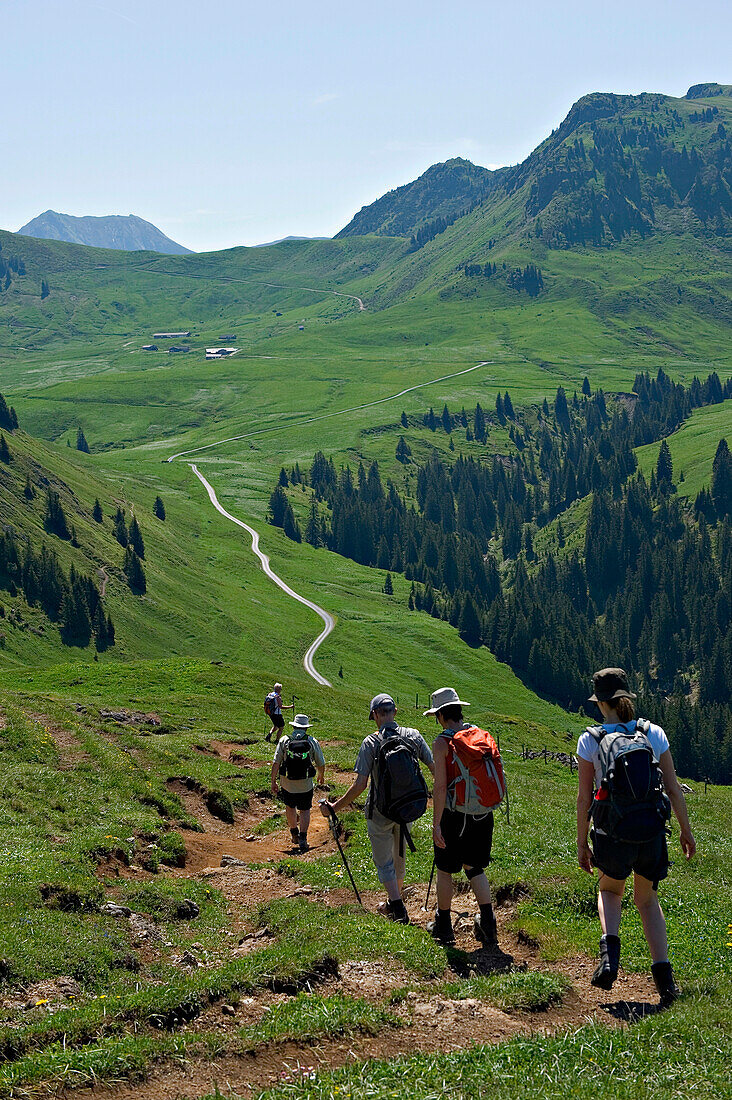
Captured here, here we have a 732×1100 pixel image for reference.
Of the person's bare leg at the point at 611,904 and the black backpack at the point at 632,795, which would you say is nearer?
the black backpack at the point at 632,795

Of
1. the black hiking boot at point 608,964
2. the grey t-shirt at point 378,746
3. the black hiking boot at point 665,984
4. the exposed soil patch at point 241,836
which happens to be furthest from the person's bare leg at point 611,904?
the exposed soil patch at point 241,836

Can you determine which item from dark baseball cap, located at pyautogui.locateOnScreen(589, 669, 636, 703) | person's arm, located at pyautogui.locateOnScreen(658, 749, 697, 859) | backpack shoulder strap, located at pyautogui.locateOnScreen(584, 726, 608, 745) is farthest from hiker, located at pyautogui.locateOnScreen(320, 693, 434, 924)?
person's arm, located at pyautogui.locateOnScreen(658, 749, 697, 859)

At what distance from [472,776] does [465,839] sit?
120 centimetres

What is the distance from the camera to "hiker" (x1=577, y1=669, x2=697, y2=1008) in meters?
11.0

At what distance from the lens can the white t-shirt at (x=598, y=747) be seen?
38.0 ft

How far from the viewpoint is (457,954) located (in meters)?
13.3

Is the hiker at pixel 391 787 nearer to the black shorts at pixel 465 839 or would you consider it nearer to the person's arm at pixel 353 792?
the person's arm at pixel 353 792

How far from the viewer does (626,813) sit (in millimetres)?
11039

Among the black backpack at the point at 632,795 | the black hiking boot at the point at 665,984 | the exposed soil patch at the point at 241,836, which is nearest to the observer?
the black backpack at the point at 632,795

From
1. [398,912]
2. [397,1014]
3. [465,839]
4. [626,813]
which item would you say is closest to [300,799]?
[398,912]

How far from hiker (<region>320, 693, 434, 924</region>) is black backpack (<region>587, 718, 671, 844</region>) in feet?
12.4

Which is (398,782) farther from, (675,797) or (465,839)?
(675,797)

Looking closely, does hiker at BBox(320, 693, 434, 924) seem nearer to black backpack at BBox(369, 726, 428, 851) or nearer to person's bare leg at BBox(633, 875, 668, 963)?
black backpack at BBox(369, 726, 428, 851)

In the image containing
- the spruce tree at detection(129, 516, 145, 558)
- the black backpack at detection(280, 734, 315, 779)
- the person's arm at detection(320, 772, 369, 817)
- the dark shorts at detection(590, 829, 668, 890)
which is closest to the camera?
the dark shorts at detection(590, 829, 668, 890)
